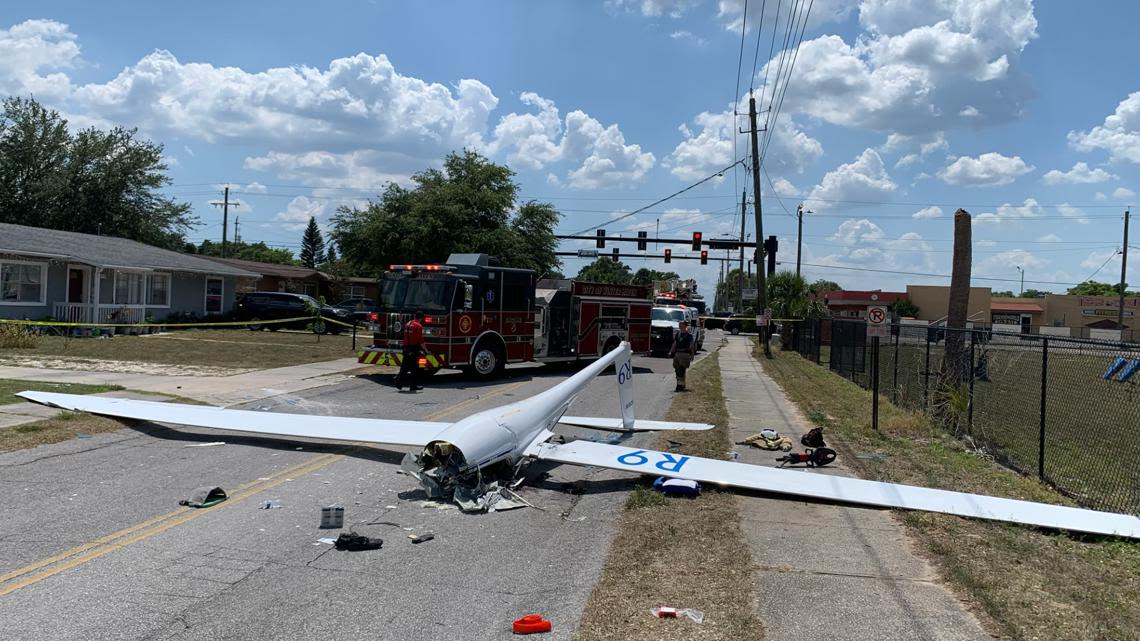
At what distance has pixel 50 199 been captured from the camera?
47.2 m

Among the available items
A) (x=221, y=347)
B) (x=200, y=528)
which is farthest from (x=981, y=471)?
(x=221, y=347)

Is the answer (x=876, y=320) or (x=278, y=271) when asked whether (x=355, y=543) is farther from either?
(x=278, y=271)

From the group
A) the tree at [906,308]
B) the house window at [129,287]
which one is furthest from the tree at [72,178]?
the tree at [906,308]

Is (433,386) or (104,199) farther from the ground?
(104,199)

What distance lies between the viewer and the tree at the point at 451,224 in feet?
109

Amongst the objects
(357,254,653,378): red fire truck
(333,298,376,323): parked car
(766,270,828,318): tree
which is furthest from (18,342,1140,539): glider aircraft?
(766,270,828,318): tree

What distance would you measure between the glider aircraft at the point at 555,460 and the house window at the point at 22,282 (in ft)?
70.0

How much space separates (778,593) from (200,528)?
4567mm

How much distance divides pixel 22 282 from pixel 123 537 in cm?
2706

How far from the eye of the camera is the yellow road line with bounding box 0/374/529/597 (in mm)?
5223

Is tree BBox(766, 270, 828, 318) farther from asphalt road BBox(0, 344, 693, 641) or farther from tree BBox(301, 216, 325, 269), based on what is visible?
tree BBox(301, 216, 325, 269)

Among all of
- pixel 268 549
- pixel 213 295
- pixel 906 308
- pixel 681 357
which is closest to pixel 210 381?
pixel 681 357

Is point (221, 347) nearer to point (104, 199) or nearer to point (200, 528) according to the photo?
point (200, 528)

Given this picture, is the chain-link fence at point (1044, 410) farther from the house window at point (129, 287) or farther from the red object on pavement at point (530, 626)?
the house window at point (129, 287)
